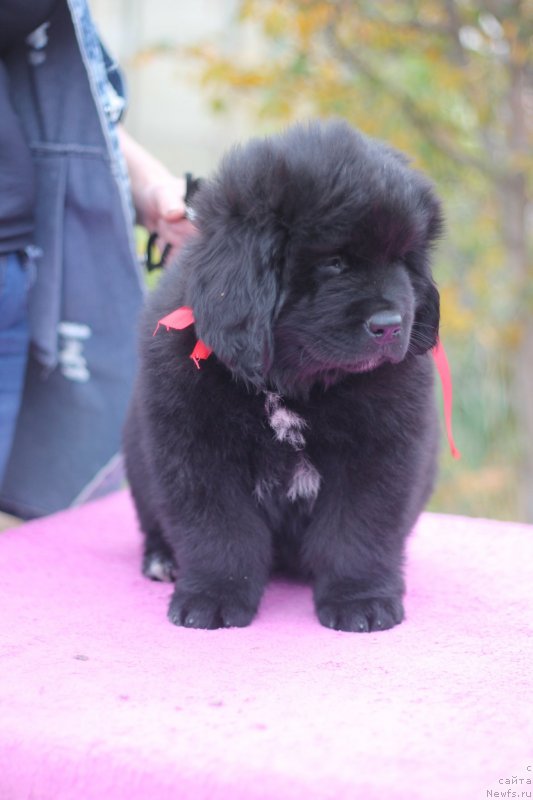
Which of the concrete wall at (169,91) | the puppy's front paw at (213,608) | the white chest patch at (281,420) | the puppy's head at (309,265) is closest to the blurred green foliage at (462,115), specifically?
the puppy's head at (309,265)

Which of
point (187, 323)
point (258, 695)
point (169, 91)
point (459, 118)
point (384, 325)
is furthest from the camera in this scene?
point (169, 91)

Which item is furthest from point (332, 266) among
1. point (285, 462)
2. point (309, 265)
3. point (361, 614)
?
point (361, 614)

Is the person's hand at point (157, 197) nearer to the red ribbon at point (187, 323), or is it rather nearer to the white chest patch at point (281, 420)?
the red ribbon at point (187, 323)

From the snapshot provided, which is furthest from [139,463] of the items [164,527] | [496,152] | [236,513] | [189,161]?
[189,161]

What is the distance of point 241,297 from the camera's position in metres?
1.96

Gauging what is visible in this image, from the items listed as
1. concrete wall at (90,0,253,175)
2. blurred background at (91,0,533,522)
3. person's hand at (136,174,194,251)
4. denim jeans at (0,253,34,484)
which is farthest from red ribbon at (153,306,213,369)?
concrete wall at (90,0,253,175)

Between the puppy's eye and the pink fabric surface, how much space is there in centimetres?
79

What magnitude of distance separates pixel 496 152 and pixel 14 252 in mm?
3724

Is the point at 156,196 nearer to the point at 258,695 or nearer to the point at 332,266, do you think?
the point at 332,266

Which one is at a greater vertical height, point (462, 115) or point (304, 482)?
point (304, 482)

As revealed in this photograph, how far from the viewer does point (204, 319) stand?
200 centimetres

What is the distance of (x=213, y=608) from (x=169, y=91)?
854cm

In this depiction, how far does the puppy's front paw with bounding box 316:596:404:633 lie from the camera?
212cm

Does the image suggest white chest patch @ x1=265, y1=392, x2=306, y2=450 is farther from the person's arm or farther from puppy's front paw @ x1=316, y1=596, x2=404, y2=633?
the person's arm
